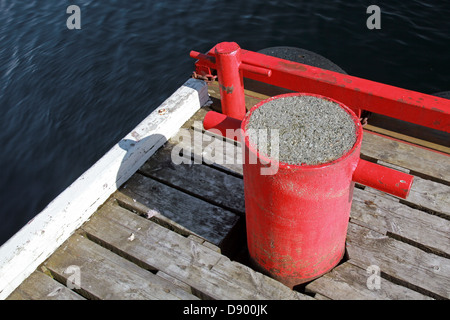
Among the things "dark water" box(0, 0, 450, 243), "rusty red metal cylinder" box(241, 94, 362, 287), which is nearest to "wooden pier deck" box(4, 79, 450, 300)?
"rusty red metal cylinder" box(241, 94, 362, 287)

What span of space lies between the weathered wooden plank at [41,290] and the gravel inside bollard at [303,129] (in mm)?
1624

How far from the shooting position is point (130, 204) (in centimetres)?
312

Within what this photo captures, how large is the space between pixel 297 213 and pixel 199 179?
1.33 m

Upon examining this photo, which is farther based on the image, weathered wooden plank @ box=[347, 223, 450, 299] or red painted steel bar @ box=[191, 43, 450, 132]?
red painted steel bar @ box=[191, 43, 450, 132]

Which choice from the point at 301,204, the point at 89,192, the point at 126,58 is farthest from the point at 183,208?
the point at 126,58

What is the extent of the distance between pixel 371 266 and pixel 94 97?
17.9 ft

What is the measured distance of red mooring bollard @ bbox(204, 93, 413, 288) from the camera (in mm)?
1950

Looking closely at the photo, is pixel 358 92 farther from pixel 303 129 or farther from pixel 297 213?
pixel 297 213

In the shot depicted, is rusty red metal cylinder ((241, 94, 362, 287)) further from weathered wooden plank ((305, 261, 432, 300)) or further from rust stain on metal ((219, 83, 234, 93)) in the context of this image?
rust stain on metal ((219, 83, 234, 93))

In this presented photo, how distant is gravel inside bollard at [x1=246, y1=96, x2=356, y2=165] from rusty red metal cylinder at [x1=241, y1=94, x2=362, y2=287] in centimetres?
4

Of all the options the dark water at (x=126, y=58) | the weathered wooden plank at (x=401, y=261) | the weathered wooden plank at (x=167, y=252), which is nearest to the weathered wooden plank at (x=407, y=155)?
the weathered wooden plank at (x=401, y=261)

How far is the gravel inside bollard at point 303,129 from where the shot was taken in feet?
6.43
